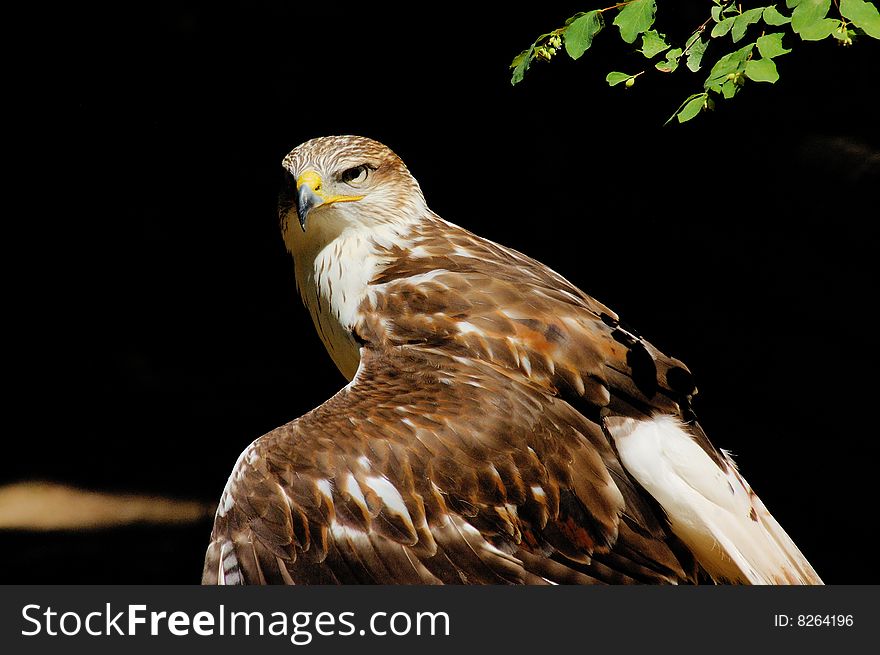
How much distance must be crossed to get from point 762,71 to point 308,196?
0.85m

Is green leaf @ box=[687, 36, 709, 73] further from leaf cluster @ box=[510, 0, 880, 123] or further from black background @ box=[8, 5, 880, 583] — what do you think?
black background @ box=[8, 5, 880, 583]

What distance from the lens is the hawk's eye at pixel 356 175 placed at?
1.79 m

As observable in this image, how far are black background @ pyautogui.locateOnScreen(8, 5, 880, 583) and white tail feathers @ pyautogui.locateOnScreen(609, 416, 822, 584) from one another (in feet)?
2.62

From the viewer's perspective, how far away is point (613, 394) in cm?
161

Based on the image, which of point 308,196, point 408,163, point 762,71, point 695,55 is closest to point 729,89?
point 762,71

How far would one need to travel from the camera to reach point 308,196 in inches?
67.7

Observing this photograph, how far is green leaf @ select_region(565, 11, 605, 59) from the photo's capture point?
4.26 feet

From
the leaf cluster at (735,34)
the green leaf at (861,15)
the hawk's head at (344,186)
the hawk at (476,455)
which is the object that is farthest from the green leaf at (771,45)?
the hawk's head at (344,186)

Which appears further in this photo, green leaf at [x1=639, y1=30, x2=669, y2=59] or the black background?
the black background

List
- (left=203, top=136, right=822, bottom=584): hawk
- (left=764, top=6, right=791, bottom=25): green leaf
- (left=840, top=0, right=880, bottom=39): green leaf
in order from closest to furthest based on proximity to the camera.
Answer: (left=840, top=0, right=880, bottom=39): green leaf < (left=764, top=6, right=791, bottom=25): green leaf < (left=203, top=136, right=822, bottom=584): hawk

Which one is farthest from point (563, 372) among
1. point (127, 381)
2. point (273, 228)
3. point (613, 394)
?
point (127, 381)

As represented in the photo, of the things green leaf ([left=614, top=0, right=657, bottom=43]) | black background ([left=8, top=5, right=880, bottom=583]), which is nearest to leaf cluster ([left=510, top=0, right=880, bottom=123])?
green leaf ([left=614, top=0, right=657, bottom=43])

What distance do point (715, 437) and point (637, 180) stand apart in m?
0.69

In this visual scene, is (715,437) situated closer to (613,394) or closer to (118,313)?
(613,394)
